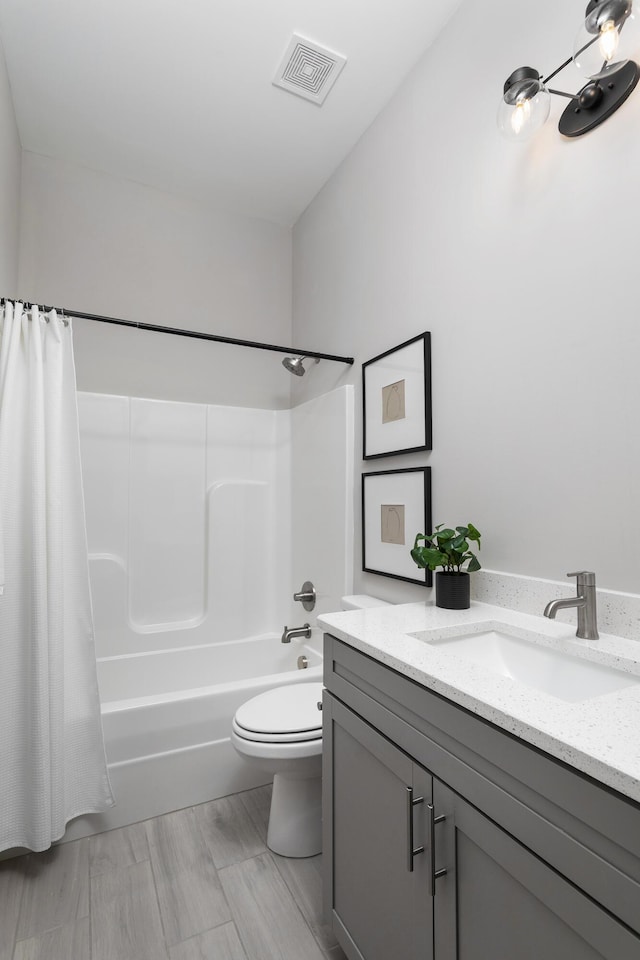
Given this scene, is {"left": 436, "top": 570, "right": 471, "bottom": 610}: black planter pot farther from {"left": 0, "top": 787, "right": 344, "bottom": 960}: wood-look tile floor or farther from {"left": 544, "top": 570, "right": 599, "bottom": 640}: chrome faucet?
{"left": 0, "top": 787, "right": 344, "bottom": 960}: wood-look tile floor

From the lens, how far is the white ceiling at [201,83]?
5.47ft

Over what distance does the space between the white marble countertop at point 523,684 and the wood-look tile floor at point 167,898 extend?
0.88 meters

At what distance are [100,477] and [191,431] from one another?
51 centimetres

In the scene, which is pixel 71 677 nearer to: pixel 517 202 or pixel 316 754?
pixel 316 754

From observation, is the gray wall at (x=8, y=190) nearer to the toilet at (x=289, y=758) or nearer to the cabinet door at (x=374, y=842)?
the toilet at (x=289, y=758)

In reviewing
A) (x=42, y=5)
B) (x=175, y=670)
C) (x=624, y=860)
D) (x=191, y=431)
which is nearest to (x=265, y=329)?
(x=191, y=431)

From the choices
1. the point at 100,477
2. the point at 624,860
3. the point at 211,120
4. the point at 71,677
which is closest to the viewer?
the point at 624,860

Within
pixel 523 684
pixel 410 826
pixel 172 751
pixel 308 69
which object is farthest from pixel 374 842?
pixel 308 69

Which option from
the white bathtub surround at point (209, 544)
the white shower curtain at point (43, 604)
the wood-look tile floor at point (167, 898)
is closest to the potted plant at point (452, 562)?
the white bathtub surround at point (209, 544)

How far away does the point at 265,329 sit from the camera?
289cm

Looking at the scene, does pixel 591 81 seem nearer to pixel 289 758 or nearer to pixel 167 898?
pixel 289 758

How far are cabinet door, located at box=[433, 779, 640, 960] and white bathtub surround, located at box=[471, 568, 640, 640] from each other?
54 cm

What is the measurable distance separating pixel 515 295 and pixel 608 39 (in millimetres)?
536

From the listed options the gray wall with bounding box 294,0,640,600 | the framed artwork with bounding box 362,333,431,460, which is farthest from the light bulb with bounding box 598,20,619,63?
the framed artwork with bounding box 362,333,431,460
